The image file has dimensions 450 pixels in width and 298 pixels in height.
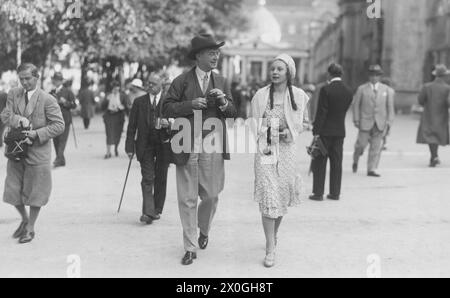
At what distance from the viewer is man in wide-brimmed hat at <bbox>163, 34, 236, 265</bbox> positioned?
250 inches

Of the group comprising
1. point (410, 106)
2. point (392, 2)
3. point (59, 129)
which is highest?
point (392, 2)

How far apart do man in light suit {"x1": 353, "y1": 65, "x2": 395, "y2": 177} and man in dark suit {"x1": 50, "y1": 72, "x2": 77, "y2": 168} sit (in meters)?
5.24

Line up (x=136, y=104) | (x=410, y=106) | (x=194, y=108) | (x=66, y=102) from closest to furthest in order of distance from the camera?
(x=194, y=108)
(x=136, y=104)
(x=66, y=102)
(x=410, y=106)

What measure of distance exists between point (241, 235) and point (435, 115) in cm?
763

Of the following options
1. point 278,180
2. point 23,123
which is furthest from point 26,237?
point 278,180

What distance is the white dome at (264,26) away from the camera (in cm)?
10605

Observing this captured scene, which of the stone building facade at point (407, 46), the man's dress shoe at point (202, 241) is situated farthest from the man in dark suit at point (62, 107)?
the stone building facade at point (407, 46)

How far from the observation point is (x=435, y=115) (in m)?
13.9

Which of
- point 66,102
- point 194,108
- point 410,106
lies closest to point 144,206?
point 194,108

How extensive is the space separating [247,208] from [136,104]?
1908 millimetres

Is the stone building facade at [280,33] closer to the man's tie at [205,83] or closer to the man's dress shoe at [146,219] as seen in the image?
the man's dress shoe at [146,219]

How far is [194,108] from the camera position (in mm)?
6266
